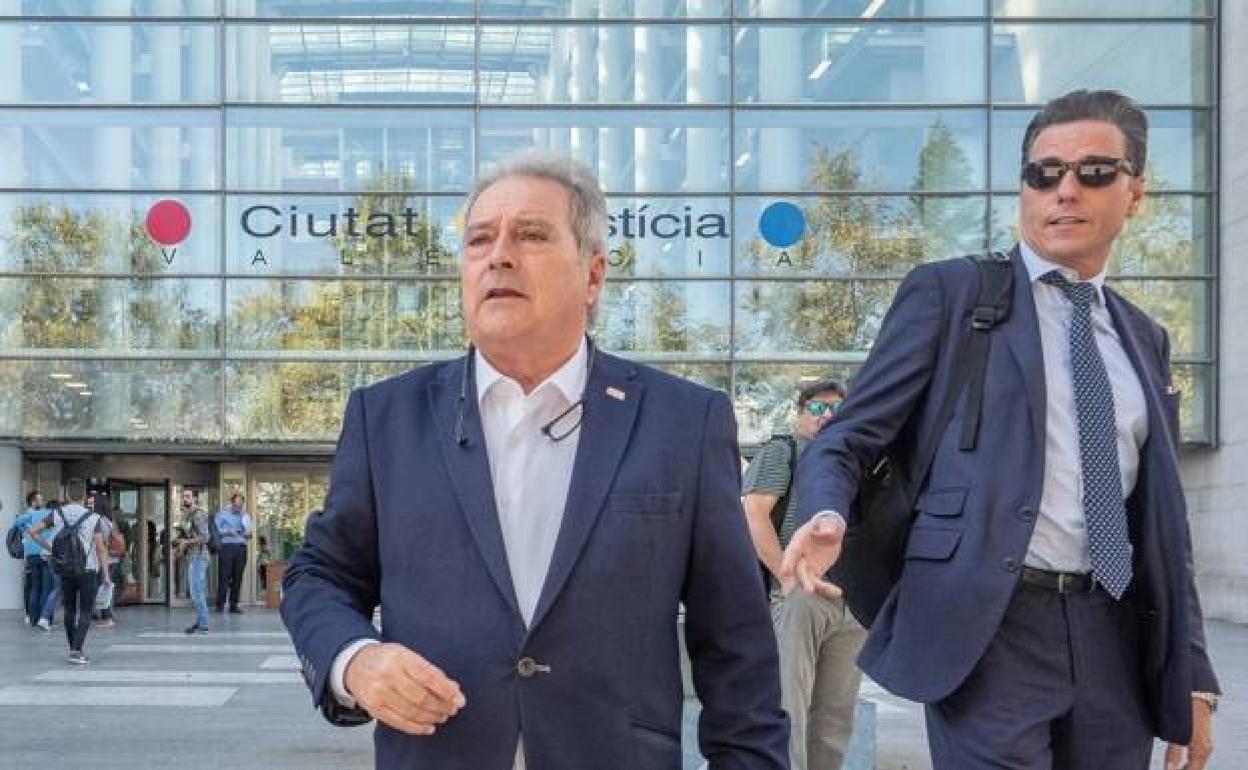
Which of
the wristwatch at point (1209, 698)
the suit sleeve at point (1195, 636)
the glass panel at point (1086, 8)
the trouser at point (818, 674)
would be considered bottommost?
the trouser at point (818, 674)

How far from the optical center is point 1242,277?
20.0 metres

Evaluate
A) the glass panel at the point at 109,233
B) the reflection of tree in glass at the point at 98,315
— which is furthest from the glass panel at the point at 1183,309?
the reflection of tree in glass at the point at 98,315

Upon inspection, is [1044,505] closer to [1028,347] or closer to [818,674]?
[1028,347]

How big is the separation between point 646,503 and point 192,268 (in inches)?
791

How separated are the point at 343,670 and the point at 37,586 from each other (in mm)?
17885

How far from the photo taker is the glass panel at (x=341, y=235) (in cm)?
2134

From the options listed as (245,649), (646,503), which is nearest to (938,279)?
(646,503)

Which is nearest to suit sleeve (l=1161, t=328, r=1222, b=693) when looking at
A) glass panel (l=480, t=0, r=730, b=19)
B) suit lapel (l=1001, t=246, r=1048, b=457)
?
suit lapel (l=1001, t=246, r=1048, b=457)

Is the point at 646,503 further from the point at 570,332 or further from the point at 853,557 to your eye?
the point at 853,557

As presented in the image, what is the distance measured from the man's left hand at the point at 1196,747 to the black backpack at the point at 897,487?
65 cm

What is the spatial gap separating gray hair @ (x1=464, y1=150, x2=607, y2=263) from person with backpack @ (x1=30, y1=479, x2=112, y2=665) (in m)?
12.4

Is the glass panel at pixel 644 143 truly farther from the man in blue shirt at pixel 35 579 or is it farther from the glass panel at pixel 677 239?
the man in blue shirt at pixel 35 579

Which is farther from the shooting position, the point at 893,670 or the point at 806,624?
the point at 806,624

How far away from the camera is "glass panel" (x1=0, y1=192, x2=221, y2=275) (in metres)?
21.1
